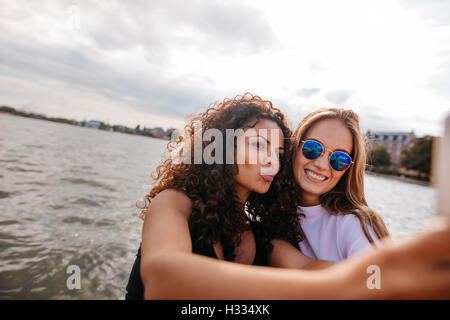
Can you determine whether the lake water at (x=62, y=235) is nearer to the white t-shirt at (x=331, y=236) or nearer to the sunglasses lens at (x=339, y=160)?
the white t-shirt at (x=331, y=236)

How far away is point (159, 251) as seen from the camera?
4.27 feet

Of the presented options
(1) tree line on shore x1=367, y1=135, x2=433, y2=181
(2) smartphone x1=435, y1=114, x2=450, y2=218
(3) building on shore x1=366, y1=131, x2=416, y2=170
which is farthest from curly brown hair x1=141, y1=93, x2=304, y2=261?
(3) building on shore x1=366, y1=131, x2=416, y2=170

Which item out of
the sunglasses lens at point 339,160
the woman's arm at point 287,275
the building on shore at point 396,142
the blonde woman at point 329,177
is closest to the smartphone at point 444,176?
the woman's arm at point 287,275

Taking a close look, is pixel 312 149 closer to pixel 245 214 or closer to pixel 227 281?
pixel 245 214

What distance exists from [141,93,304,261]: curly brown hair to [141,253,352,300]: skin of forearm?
36.4 inches

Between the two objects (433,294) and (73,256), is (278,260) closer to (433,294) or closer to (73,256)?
(433,294)

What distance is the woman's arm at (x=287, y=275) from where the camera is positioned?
72 cm

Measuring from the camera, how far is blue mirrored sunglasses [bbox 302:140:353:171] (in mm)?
2787

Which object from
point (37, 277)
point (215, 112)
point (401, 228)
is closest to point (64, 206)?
point (37, 277)

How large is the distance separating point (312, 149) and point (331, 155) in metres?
0.21

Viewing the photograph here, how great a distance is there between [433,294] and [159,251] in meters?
1.08

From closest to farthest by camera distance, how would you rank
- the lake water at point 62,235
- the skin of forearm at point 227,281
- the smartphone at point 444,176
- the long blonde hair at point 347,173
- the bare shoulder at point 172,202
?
1. the smartphone at point 444,176
2. the skin of forearm at point 227,281
3. the bare shoulder at point 172,202
4. the long blonde hair at point 347,173
5. the lake water at point 62,235

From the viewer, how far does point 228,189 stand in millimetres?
2580

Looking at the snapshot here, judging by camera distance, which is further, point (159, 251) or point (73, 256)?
point (73, 256)
